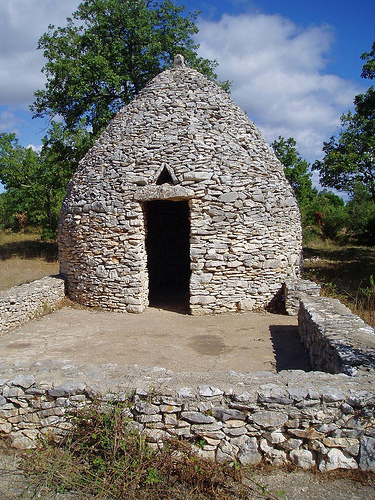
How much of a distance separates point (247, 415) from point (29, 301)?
6244 millimetres

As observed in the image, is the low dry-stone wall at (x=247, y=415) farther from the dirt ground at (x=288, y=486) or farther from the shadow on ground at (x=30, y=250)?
the shadow on ground at (x=30, y=250)

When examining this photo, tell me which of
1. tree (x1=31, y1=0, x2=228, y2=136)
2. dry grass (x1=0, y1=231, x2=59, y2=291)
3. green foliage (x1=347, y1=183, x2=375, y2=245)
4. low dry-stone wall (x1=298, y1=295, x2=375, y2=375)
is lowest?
dry grass (x1=0, y1=231, x2=59, y2=291)

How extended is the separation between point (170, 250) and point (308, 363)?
799 cm

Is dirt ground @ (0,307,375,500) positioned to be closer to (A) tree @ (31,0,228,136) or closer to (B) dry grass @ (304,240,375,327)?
(B) dry grass @ (304,240,375,327)

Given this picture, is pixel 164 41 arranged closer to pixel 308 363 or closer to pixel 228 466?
pixel 308 363

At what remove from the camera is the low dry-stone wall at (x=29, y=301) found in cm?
760

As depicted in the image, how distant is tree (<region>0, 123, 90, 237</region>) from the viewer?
55.9 ft

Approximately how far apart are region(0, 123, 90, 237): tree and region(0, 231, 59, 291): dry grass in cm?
121

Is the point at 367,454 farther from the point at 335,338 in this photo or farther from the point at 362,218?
the point at 362,218

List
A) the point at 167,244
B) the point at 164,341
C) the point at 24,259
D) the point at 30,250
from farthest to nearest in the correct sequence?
the point at 30,250 < the point at 24,259 < the point at 167,244 < the point at 164,341

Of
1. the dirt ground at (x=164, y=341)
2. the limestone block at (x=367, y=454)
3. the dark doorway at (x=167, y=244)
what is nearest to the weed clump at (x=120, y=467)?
the limestone block at (x=367, y=454)

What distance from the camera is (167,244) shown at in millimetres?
13047

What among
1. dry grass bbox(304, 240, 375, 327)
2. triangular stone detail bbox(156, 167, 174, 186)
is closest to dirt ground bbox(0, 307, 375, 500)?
dry grass bbox(304, 240, 375, 327)

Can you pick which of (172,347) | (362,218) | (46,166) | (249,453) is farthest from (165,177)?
(362,218)
